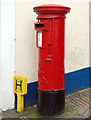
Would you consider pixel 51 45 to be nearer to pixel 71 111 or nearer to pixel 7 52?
pixel 7 52

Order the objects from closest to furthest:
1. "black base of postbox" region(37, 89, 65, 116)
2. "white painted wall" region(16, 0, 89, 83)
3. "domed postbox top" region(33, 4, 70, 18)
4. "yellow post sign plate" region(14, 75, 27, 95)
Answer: "domed postbox top" region(33, 4, 70, 18) → "black base of postbox" region(37, 89, 65, 116) → "yellow post sign plate" region(14, 75, 27, 95) → "white painted wall" region(16, 0, 89, 83)

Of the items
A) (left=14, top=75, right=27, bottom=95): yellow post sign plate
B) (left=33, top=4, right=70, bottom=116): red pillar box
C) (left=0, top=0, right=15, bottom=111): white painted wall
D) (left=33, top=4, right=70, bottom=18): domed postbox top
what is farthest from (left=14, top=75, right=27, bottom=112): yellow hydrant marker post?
(left=33, top=4, right=70, bottom=18): domed postbox top

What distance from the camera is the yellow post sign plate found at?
4059 mm

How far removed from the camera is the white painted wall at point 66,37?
4.23 metres

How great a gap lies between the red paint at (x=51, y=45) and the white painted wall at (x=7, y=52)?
524 millimetres

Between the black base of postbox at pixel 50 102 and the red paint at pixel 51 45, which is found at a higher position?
the red paint at pixel 51 45

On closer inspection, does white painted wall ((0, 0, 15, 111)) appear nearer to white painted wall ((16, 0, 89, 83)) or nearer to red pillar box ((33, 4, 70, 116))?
white painted wall ((16, 0, 89, 83))

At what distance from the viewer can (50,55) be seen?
3852mm

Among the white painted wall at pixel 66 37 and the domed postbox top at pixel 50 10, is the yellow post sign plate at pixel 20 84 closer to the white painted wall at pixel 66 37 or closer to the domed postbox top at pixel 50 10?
the white painted wall at pixel 66 37

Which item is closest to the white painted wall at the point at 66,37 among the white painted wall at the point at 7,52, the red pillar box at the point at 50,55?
the white painted wall at the point at 7,52

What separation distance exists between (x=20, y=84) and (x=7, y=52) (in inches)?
24.2

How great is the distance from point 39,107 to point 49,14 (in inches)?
64.0

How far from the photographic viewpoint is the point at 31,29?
4379mm

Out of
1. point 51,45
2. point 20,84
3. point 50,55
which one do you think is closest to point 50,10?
point 51,45
